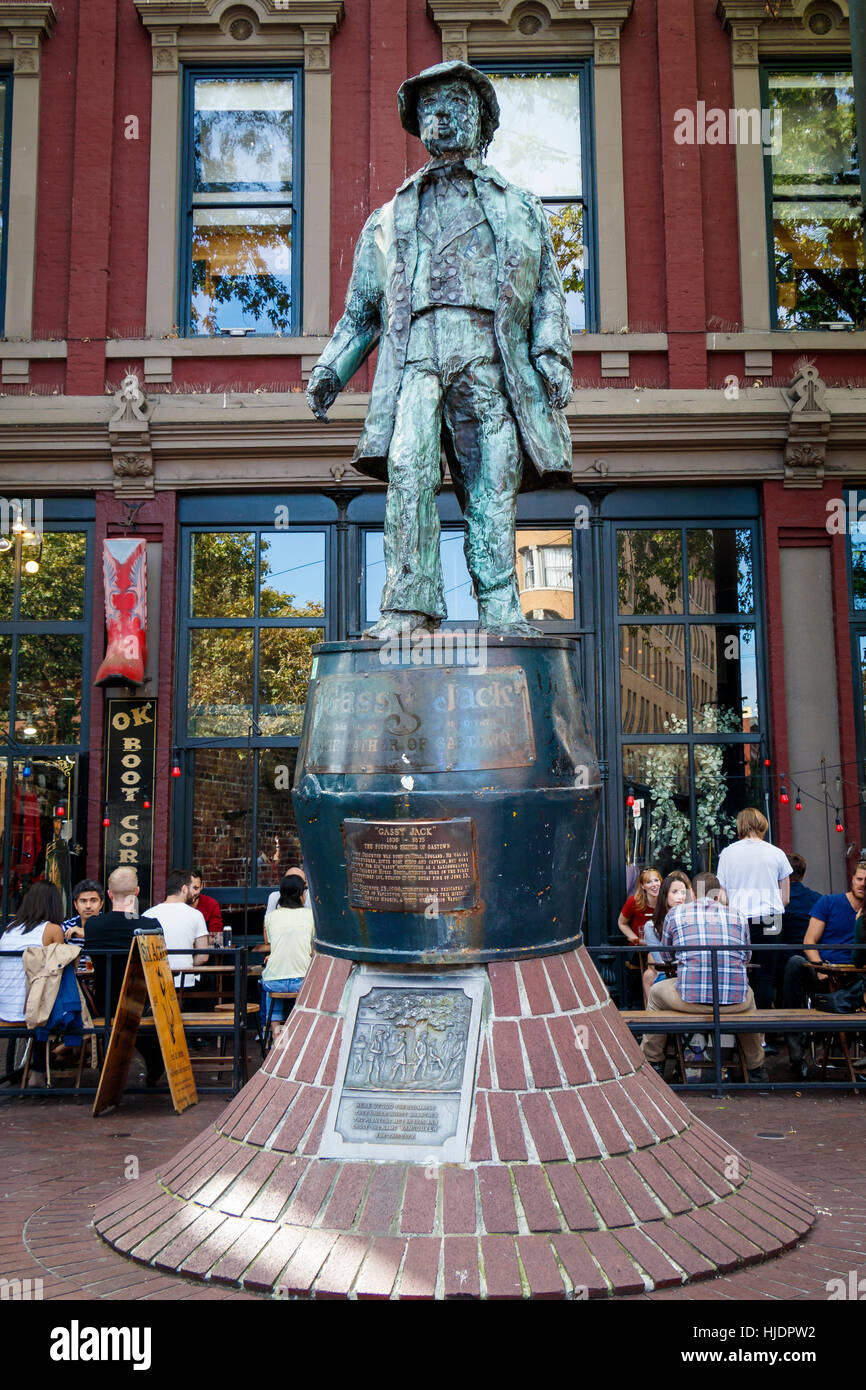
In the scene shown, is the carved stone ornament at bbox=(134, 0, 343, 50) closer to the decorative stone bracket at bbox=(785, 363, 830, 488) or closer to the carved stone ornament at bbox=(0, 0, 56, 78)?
the carved stone ornament at bbox=(0, 0, 56, 78)

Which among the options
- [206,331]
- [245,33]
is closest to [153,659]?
[206,331]

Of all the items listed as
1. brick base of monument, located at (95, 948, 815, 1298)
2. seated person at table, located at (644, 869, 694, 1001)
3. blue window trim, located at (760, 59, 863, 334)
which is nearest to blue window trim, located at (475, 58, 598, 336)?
blue window trim, located at (760, 59, 863, 334)

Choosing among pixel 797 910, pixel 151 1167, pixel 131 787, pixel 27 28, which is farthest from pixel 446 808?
pixel 27 28

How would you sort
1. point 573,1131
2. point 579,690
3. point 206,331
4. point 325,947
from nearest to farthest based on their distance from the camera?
point 573,1131 < point 325,947 < point 579,690 < point 206,331

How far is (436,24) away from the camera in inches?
521

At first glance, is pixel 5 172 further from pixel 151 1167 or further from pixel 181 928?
pixel 151 1167

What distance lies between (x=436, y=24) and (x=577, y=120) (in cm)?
182

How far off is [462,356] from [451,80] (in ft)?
3.94

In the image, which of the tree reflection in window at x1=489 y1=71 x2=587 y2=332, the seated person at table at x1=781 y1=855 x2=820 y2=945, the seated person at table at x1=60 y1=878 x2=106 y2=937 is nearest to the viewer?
the seated person at table at x1=60 y1=878 x2=106 y2=937

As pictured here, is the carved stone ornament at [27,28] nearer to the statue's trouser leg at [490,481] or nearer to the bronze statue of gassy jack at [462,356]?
the bronze statue of gassy jack at [462,356]

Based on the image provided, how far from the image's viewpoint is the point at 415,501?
527cm

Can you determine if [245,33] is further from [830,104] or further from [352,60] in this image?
[830,104]

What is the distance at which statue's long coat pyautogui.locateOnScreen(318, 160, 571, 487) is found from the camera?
5.41 m

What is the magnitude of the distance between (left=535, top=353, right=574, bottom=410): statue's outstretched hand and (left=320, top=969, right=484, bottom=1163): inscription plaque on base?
8.59 ft
